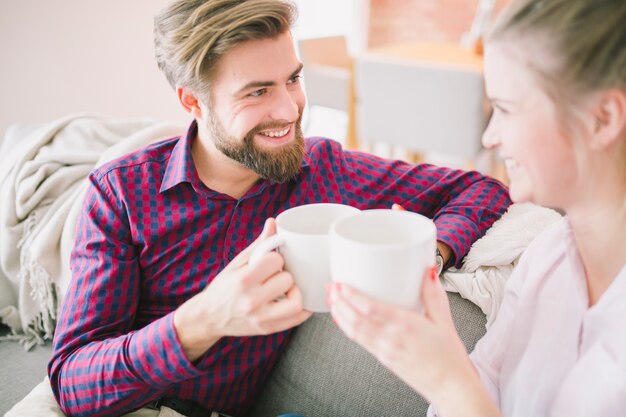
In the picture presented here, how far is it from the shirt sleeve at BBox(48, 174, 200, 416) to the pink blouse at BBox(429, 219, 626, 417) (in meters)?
0.48

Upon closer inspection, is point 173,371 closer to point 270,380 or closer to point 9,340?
point 270,380

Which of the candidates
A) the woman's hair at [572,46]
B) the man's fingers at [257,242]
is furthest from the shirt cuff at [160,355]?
the woman's hair at [572,46]

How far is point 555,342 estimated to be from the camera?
0.85 m

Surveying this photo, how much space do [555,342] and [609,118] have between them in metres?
0.35

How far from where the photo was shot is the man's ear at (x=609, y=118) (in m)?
0.68

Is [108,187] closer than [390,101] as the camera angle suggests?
Yes

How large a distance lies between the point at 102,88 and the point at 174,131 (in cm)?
133

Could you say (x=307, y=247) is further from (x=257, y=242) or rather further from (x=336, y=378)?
(x=336, y=378)

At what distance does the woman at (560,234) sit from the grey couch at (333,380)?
249 mm

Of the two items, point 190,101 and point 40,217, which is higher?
point 190,101

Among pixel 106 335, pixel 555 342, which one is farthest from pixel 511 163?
pixel 106 335

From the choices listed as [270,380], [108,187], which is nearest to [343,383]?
[270,380]

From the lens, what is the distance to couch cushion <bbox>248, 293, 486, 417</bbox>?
44.4 inches

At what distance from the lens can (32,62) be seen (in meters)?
2.47
